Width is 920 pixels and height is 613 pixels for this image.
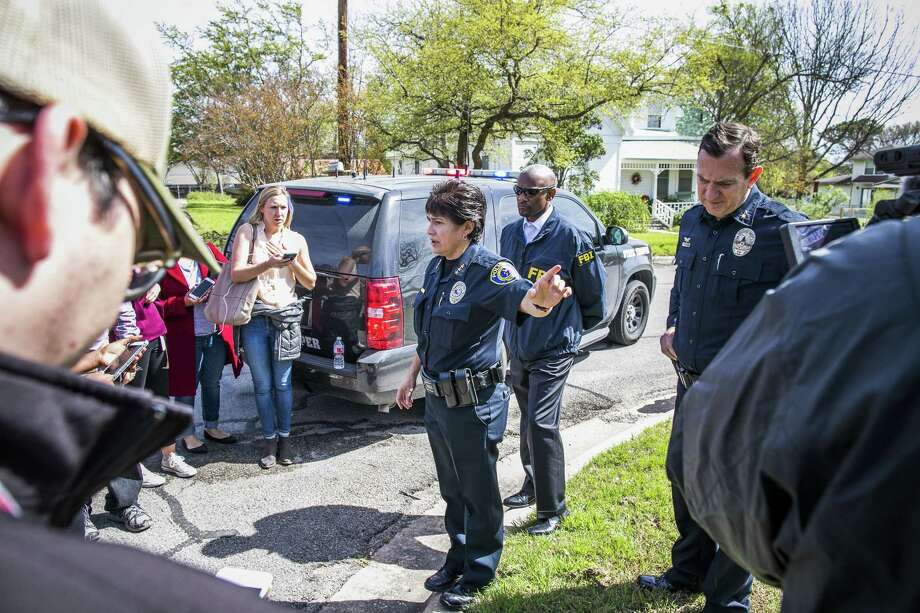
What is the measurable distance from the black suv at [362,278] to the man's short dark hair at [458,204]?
1.65 m

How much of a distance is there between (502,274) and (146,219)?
2.38 m

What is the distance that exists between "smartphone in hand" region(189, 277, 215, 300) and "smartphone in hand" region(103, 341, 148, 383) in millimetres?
974

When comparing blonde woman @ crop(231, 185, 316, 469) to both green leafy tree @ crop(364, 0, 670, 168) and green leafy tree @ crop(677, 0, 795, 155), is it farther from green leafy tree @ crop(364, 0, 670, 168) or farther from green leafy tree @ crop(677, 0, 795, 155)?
green leafy tree @ crop(677, 0, 795, 155)

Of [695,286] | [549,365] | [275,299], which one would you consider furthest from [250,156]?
[695,286]

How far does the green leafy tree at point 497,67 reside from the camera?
16.1 metres

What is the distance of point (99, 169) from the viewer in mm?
875

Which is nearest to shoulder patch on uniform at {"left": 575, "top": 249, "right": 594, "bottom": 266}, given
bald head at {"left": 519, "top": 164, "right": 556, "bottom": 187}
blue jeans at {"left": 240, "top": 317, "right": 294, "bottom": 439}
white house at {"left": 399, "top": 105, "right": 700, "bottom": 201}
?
bald head at {"left": 519, "top": 164, "right": 556, "bottom": 187}

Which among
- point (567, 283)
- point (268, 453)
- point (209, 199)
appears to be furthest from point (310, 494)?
point (209, 199)

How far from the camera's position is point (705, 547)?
3.28m

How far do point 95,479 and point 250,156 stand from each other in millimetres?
12283

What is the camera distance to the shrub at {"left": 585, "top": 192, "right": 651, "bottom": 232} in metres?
22.7

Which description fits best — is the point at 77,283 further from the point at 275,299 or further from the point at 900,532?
the point at 275,299

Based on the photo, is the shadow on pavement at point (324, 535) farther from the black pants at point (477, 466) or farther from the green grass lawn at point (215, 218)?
the green grass lawn at point (215, 218)

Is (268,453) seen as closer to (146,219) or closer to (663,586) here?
(663,586)
